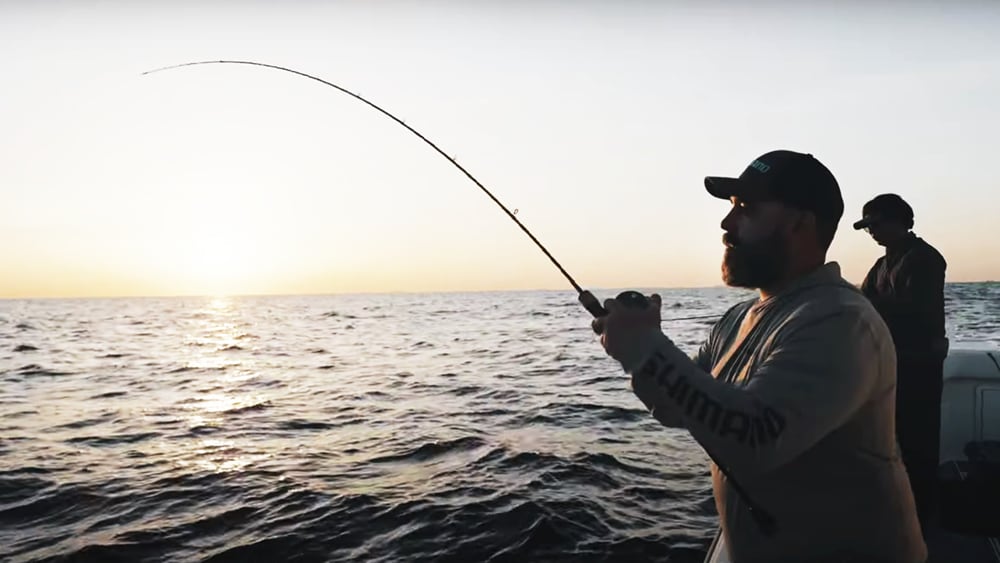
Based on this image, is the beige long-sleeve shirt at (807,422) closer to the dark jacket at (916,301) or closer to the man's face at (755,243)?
the man's face at (755,243)

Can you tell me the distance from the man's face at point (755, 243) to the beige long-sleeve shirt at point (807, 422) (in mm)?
97

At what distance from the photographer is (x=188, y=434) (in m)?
12.2

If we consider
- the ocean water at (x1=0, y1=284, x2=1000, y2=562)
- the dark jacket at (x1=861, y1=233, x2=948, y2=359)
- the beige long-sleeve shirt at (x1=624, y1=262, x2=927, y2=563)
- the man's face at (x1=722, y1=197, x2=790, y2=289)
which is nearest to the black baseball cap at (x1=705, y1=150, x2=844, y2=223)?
the man's face at (x1=722, y1=197, x2=790, y2=289)

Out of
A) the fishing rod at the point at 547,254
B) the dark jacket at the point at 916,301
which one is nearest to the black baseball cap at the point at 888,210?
the dark jacket at the point at 916,301

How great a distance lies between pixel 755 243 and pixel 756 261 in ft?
0.22

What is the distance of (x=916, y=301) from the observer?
520 cm

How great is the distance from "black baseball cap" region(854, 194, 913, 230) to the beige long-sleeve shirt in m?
3.45

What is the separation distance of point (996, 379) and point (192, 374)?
69.0 ft

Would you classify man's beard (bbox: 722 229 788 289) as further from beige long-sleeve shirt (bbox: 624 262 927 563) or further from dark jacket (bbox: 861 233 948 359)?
dark jacket (bbox: 861 233 948 359)

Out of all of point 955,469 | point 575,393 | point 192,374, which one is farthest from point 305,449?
point 192,374

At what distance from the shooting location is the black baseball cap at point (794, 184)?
2.38m

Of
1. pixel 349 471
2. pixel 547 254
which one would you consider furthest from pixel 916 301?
pixel 349 471

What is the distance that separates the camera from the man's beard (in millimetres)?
2455

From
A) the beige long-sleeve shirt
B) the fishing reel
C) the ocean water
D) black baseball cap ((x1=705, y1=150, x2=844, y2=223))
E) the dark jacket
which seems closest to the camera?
the beige long-sleeve shirt
